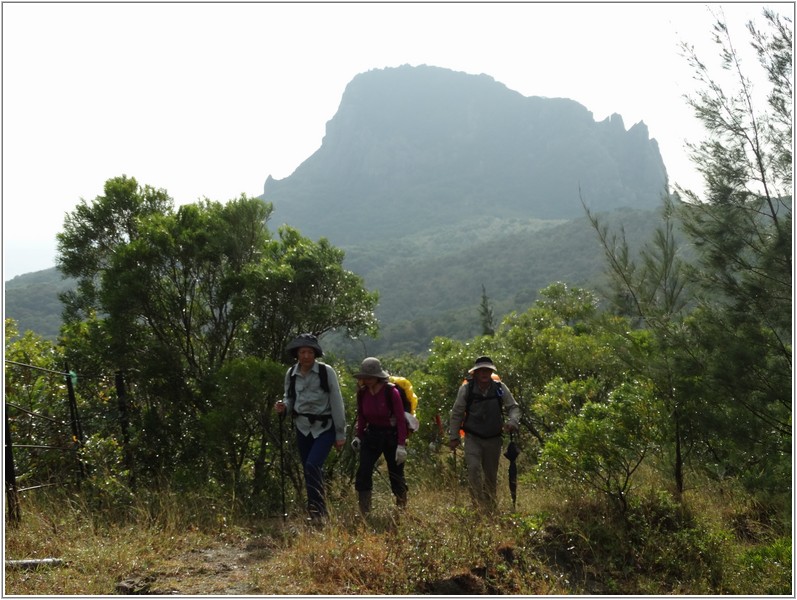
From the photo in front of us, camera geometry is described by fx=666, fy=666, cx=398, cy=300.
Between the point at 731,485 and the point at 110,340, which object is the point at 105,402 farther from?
the point at 731,485

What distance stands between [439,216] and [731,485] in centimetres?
18021

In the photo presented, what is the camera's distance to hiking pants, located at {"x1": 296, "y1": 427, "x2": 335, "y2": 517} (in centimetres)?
555

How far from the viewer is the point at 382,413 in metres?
5.94

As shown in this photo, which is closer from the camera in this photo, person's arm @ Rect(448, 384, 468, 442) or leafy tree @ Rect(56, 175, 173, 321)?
person's arm @ Rect(448, 384, 468, 442)

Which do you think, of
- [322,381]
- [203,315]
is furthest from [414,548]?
[203,315]

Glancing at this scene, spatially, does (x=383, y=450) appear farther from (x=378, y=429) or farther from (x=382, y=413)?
(x=382, y=413)

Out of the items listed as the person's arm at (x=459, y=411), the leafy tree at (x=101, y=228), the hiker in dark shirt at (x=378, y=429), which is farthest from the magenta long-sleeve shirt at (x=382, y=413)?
the leafy tree at (x=101, y=228)

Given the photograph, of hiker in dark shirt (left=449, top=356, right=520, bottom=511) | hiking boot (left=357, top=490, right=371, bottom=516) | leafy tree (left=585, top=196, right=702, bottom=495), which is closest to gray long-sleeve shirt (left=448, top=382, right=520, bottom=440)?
hiker in dark shirt (left=449, top=356, right=520, bottom=511)

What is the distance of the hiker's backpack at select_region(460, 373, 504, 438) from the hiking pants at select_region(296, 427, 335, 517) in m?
1.31

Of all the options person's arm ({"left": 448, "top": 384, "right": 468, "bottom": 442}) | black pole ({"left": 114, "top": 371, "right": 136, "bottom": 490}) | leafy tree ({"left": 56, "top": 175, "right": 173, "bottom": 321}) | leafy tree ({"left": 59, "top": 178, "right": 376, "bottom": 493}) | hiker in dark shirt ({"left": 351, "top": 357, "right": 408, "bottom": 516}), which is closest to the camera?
hiker in dark shirt ({"left": 351, "top": 357, "right": 408, "bottom": 516})

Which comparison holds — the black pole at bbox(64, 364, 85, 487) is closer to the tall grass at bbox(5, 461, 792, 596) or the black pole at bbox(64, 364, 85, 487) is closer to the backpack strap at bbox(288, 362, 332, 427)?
the tall grass at bbox(5, 461, 792, 596)

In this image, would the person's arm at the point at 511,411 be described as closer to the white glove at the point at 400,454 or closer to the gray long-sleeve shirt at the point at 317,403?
the white glove at the point at 400,454

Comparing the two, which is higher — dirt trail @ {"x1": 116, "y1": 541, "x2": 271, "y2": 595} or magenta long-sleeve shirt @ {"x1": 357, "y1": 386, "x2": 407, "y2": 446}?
magenta long-sleeve shirt @ {"x1": 357, "y1": 386, "x2": 407, "y2": 446}

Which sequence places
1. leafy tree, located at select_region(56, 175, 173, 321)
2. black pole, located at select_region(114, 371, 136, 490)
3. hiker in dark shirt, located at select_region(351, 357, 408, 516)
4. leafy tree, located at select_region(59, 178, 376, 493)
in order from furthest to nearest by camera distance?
1. leafy tree, located at select_region(56, 175, 173, 321)
2. leafy tree, located at select_region(59, 178, 376, 493)
3. black pole, located at select_region(114, 371, 136, 490)
4. hiker in dark shirt, located at select_region(351, 357, 408, 516)
